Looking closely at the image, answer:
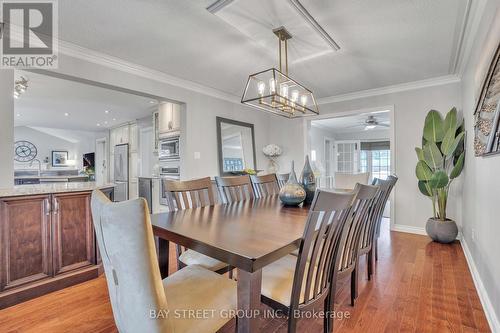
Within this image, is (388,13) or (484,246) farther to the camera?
(388,13)

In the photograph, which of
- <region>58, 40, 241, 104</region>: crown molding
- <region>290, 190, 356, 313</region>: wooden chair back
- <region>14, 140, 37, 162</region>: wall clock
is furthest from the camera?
<region>14, 140, 37, 162</region>: wall clock

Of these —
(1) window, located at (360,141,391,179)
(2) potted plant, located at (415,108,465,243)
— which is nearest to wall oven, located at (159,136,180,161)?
(2) potted plant, located at (415,108,465,243)

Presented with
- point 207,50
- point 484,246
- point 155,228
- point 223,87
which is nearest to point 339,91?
point 223,87

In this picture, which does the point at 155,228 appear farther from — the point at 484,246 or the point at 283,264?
the point at 484,246

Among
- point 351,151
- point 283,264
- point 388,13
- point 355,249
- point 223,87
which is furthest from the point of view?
point 351,151

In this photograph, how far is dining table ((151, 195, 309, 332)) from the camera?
3.20 feet

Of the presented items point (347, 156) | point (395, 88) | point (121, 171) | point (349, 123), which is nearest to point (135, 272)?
point (395, 88)

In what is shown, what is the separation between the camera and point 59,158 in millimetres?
9055

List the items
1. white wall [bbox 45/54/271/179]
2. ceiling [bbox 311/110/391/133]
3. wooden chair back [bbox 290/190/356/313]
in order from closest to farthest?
wooden chair back [bbox 290/190/356/313], white wall [bbox 45/54/271/179], ceiling [bbox 311/110/391/133]

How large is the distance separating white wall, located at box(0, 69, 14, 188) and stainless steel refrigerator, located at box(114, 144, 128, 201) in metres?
4.29

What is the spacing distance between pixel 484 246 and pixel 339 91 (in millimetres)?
3101

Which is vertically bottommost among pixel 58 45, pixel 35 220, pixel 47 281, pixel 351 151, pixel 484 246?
pixel 47 281

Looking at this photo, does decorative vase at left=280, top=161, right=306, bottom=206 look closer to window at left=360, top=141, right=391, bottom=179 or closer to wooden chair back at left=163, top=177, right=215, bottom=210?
wooden chair back at left=163, top=177, right=215, bottom=210

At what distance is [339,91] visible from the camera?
14.3ft
